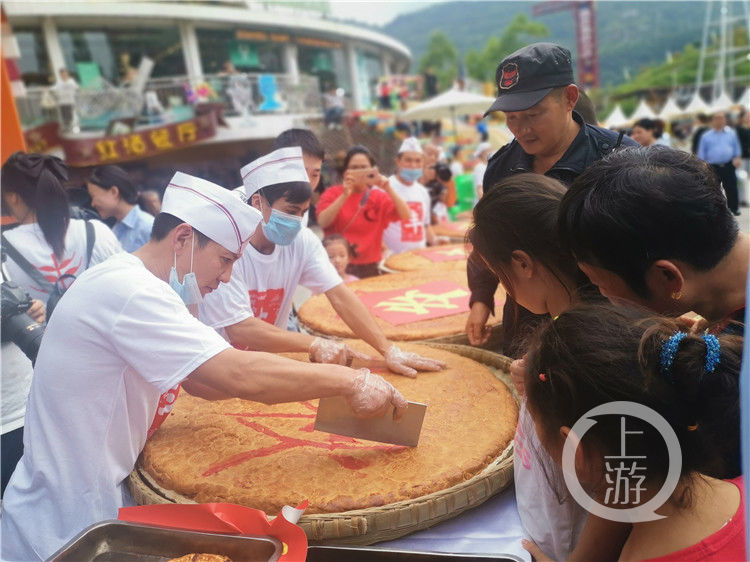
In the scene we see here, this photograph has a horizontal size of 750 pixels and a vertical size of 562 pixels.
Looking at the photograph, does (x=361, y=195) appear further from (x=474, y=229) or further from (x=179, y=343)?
(x=179, y=343)

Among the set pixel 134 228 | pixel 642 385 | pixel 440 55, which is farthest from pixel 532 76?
pixel 440 55

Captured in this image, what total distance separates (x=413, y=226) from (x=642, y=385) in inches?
133

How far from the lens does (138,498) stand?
4.33 ft

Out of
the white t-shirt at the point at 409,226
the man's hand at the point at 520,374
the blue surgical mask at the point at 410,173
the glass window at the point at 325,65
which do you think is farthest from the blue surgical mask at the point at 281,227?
the glass window at the point at 325,65

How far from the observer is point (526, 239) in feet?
4.62

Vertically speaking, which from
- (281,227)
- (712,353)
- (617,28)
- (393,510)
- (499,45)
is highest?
(617,28)

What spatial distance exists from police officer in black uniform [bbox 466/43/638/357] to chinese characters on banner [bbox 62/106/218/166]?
10.5 m

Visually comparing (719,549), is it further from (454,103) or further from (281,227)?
(454,103)

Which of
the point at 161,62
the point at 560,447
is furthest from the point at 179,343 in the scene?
the point at 161,62

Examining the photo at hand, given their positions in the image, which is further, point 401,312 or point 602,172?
point 401,312

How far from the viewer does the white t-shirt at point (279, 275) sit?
80.8 inches

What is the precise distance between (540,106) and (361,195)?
2.09m

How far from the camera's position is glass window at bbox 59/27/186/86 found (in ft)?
51.8

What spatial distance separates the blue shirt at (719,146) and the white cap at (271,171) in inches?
297
